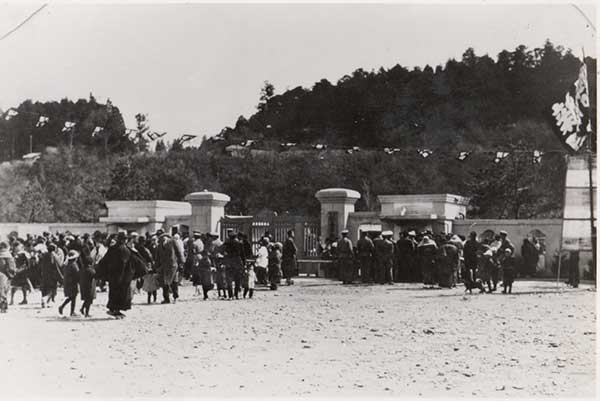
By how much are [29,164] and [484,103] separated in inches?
1157

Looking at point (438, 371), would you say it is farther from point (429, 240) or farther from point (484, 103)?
point (484, 103)

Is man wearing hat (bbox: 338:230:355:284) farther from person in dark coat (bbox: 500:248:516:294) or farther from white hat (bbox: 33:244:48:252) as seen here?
white hat (bbox: 33:244:48:252)

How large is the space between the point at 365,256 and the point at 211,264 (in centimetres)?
480

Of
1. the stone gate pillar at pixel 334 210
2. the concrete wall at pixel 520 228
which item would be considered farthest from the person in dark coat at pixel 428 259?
the stone gate pillar at pixel 334 210

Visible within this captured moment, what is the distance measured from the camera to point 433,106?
44125mm

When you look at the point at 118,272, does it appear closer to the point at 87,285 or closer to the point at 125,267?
the point at 125,267

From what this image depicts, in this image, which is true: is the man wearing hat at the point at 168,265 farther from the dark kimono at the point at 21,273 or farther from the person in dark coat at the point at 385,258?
the person in dark coat at the point at 385,258

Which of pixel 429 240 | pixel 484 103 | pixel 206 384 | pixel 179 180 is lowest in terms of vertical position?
pixel 206 384

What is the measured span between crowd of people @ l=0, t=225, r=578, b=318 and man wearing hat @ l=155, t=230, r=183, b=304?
20mm

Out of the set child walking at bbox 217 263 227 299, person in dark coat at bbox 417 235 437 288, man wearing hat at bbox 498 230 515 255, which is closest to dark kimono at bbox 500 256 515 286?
man wearing hat at bbox 498 230 515 255

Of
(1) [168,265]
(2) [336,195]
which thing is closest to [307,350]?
(1) [168,265]

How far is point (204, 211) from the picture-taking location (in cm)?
2253

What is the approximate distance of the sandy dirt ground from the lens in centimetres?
729

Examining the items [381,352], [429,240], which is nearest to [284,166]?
[429,240]
